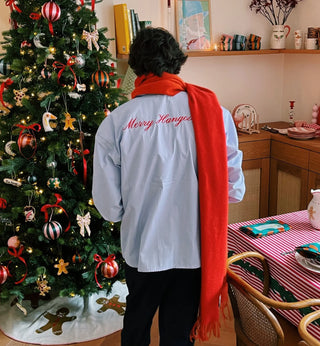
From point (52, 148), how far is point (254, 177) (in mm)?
1905

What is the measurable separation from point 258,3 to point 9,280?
292 cm

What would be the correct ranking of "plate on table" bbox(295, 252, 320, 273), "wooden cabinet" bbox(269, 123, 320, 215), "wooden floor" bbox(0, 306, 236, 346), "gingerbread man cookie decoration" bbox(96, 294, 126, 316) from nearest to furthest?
"plate on table" bbox(295, 252, 320, 273) → "wooden floor" bbox(0, 306, 236, 346) → "gingerbread man cookie decoration" bbox(96, 294, 126, 316) → "wooden cabinet" bbox(269, 123, 320, 215)

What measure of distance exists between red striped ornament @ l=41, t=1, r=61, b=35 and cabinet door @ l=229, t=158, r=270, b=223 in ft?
6.32

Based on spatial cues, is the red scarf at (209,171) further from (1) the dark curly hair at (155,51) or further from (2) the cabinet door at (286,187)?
(2) the cabinet door at (286,187)

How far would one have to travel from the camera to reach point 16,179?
2.48 m

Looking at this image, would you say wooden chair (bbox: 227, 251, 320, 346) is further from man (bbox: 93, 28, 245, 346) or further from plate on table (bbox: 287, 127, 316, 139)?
plate on table (bbox: 287, 127, 316, 139)

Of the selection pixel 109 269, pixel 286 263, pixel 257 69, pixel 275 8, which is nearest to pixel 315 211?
pixel 286 263

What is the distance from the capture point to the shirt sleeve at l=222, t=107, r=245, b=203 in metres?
1.82

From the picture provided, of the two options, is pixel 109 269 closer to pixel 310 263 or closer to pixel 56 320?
pixel 56 320

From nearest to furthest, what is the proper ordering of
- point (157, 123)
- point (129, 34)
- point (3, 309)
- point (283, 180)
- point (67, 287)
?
point (157, 123) → point (67, 287) → point (3, 309) → point (129, 34) → point (283, 180)

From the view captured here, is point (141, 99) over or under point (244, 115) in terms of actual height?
over

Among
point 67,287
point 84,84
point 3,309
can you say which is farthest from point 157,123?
point 3,309

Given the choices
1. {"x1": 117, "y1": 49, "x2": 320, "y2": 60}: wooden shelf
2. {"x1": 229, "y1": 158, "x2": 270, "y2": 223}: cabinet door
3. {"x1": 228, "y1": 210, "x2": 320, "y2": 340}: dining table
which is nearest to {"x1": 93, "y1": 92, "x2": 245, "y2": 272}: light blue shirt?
{"x1": 228, "y1": 210, "x2": 320, "y2": 340}: dining table

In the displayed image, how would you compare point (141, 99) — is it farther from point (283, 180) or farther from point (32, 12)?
point (283, 180)
